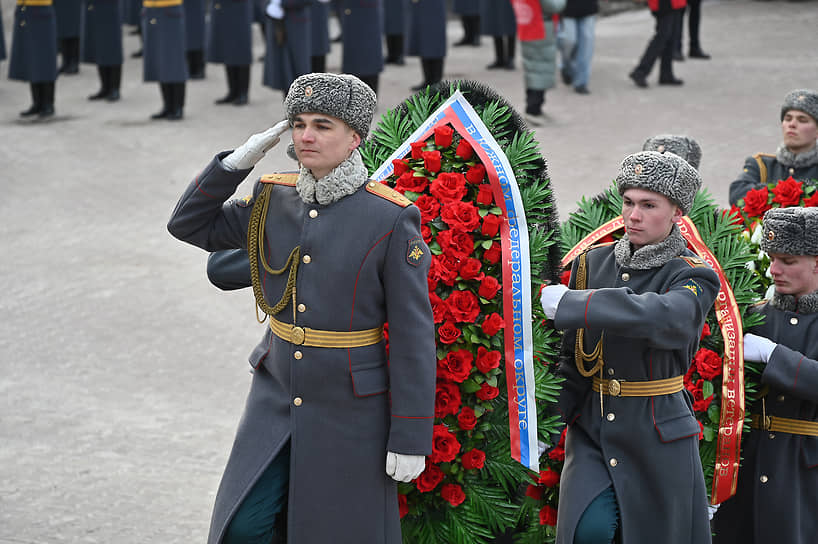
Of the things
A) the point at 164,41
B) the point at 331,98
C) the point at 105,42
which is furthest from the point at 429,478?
the point at 105,42

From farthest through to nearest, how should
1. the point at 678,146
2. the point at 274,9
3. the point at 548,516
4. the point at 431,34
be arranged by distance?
1. the point at 431,34
2. the point at 274,9
3. the point at 678,146
4. the point at 548,516

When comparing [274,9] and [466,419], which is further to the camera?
[274,9]

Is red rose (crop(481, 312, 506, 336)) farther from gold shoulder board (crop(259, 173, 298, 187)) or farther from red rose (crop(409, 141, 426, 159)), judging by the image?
gold shoulder board (crop(259, 173, 298, 187))

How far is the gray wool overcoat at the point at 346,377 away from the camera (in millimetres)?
3105

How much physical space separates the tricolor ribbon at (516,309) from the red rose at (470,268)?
8cm

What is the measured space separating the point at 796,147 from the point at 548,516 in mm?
2967

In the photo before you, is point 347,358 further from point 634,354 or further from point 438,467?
point 634,354

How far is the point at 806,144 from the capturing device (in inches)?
228

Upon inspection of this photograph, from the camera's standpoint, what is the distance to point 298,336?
124 inches

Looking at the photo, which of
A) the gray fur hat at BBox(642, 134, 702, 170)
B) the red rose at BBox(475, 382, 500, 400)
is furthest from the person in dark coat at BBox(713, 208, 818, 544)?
the red rose at BBox(475, 382, 500, 400)

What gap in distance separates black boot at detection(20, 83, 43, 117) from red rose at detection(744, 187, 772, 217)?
30.4 feet

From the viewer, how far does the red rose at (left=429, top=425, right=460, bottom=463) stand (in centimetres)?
348

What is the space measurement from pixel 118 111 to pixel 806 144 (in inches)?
351

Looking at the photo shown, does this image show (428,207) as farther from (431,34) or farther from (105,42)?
(105,42)
